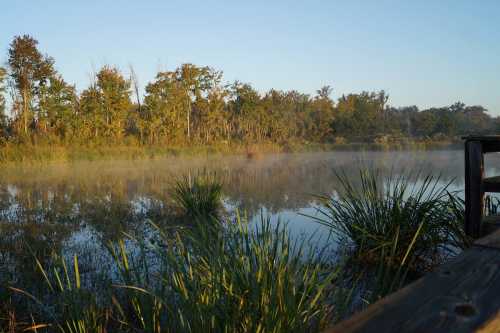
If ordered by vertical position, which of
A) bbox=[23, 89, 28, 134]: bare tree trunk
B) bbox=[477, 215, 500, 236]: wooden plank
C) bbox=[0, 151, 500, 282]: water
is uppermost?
bbox=[23, 89, 28, 134]: bare tree trunk

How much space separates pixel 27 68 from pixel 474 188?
27100 millimetres

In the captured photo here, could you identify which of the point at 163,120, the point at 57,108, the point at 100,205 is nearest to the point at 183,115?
the point at 163,120

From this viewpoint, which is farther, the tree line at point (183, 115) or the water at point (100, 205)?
the tree line at point (183, 115)

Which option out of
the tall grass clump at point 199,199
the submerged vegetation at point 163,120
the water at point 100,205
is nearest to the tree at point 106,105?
the submerged vegetation at point 163,120

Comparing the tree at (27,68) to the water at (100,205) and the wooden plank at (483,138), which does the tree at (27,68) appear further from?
the wooden plank at (483,138)

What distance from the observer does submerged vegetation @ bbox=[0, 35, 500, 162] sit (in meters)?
22.0

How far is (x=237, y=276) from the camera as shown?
5.49 feet

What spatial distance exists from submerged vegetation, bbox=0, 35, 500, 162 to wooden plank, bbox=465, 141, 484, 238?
18.6 m

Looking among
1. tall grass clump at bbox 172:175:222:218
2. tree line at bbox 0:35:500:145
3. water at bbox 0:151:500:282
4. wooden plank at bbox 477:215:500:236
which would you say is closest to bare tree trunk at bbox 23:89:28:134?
tree line at bbox 0:35:500:145

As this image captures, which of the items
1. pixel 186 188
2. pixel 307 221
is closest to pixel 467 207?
pixel 307 221

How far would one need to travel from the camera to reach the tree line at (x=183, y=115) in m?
23.1

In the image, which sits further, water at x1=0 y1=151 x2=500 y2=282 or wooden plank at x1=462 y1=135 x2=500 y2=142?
water at x1=0 y1=151 x2=500 y2=282

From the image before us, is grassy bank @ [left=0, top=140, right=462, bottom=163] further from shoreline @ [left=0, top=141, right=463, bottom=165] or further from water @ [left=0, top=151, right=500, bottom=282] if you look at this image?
water @ [left=0, top=151, right=500, bottom=282]

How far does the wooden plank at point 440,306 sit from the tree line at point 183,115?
74.7ft
